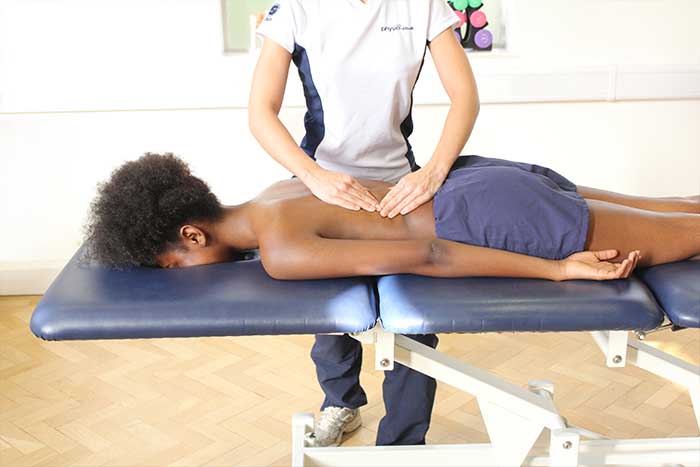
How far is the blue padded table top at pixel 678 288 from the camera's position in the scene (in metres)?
1.48

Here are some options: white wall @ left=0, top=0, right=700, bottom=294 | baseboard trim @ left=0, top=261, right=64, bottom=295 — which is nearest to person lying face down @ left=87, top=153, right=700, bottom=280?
white wall @ left=0, top=0, right=700, bottom=294

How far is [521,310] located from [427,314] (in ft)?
0.54

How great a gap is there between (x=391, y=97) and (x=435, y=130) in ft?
4.61

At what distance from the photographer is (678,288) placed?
5.03 ft

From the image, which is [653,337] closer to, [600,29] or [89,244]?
[600,29]

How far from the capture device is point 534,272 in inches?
62.7

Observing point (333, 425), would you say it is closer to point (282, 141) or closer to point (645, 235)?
point (282, 141)

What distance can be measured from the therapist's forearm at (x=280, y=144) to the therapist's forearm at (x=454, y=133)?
0.26 metres

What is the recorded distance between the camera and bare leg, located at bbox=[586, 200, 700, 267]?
1681 millimetres

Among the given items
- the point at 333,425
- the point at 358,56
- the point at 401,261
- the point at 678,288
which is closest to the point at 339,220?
the point at 401,261

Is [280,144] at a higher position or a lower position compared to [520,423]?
higher

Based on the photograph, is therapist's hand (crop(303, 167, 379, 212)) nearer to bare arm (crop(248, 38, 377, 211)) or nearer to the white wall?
bare arm (crop(248, 38, 377, 211))

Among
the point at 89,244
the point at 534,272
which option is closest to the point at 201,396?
the point at 89,244

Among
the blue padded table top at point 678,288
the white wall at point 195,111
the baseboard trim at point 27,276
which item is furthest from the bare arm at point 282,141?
the baseboard trim at point 27,276
